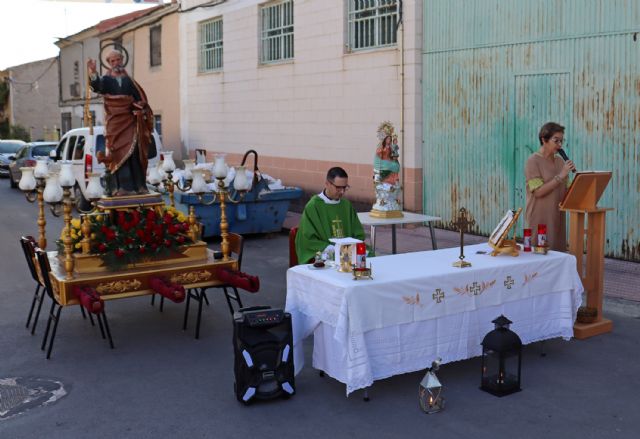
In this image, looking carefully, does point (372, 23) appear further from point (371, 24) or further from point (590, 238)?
point (590, 238)

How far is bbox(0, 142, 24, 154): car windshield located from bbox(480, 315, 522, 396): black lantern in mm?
25383

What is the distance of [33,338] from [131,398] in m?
2.11

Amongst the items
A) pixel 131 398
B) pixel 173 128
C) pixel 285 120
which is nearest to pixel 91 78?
pixel 131 398

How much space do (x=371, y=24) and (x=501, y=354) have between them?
986cm

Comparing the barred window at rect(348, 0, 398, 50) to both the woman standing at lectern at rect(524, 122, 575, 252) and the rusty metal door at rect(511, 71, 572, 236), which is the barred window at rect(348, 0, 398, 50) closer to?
the rusty metal door at rect(511, 71, 572, 236)

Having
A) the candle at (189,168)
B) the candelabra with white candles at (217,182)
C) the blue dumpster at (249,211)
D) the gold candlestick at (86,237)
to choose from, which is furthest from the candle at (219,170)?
the blue dumpster at (249,211)

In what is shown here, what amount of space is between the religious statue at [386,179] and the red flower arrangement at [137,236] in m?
2.84

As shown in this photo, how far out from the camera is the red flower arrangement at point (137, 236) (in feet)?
23.9

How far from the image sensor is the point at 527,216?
7523 millimetres

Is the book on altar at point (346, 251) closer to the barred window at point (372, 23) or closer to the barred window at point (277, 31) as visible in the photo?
the barred window at point (372, 23)

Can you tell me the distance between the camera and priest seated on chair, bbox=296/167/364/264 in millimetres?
6859

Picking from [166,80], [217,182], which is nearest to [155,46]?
[166,80]

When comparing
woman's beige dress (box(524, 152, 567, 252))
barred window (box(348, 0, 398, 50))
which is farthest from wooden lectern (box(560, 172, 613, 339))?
barred window (box(348, 0, 398, 50))

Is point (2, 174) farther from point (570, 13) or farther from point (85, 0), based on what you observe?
point (570, 13)
